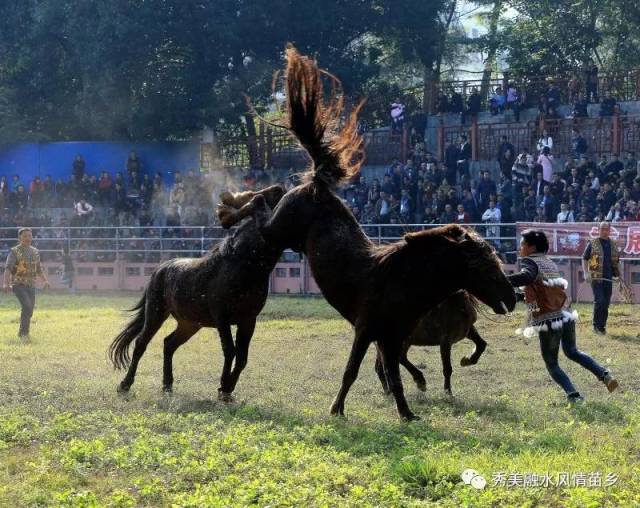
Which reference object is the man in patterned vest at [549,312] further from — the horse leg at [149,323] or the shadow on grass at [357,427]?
the horse leg at [149,323]

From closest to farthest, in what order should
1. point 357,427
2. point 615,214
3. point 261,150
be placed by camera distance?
point 357,427
point 615,214
point 261,150

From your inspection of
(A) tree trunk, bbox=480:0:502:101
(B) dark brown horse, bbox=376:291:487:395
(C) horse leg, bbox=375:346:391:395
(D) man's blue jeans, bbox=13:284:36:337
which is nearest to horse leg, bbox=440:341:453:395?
(B) dark brown horse, bbox=376:291:487:395

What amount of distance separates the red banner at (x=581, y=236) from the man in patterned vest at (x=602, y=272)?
3.93 metres

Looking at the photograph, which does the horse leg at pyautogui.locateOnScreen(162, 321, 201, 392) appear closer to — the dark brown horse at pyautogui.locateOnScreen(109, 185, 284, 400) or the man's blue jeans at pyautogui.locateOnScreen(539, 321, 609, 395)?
the dark brown horse at pyautogui.locateOnScreen(109, 185, 284, 400)

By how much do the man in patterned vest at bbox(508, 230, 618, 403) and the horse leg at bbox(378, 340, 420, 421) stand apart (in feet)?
4.71

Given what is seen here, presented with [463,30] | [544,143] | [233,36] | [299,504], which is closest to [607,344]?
[299,504]

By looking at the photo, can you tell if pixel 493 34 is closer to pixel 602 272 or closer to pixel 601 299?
pixel 602 272

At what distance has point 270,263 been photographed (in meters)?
10.0

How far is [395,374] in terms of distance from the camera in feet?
28.4

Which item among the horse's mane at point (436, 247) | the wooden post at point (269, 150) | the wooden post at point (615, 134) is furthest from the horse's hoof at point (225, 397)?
the wooden post at point (269, 150)

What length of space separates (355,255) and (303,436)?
194 cm

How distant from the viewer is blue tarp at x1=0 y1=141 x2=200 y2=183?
34.8 metres

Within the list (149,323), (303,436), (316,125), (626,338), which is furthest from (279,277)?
(303,436)

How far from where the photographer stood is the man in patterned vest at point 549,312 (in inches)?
364
